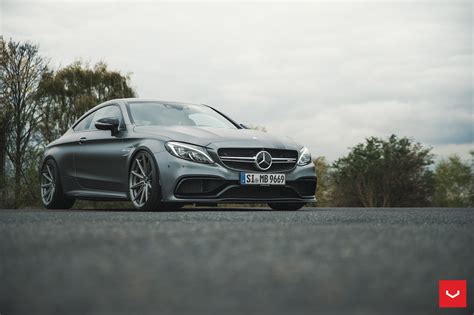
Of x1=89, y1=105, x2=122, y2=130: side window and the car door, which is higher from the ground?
x1=89, y1=105, x2=122, y2=130: side window

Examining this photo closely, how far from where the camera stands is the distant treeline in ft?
91.8

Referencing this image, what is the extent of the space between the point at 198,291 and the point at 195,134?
636cm

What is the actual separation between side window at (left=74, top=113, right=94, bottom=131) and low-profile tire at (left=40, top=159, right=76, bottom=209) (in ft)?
2.03

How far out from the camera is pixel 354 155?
112 feet

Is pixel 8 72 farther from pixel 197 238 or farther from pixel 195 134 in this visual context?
pixel 197 238

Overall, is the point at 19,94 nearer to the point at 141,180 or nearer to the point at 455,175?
the point at 141,180

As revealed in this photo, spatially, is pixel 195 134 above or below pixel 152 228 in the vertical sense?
above

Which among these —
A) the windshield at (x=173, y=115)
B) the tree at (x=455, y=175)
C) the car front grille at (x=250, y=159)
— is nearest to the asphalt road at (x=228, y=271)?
the car front grille at (x=250, y=159)

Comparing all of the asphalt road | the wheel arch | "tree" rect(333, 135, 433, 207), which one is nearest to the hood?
the wheel arch

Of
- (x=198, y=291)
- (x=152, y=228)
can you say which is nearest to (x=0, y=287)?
(x=198, y=291)

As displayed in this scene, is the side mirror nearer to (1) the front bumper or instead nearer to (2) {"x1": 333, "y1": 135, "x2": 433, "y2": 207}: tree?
(1) the front bumper

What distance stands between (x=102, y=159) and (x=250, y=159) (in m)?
2.07

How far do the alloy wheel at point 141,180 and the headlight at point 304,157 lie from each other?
1904mm

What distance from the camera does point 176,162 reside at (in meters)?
8.31
